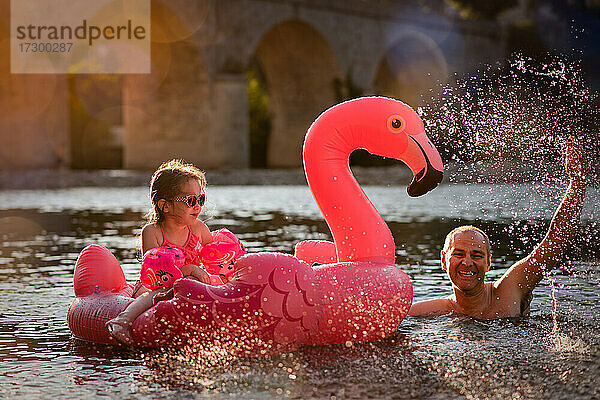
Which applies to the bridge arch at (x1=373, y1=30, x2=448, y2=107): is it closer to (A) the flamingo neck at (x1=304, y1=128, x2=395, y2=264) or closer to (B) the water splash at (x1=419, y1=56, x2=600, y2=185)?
(B) the water splash at (x1=419, y1=56, x2=600, y2=185)

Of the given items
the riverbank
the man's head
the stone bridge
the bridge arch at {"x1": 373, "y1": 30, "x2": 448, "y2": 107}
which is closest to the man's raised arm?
the man's head

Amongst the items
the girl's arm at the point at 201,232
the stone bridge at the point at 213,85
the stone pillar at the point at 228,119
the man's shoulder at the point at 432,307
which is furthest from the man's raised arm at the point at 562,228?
the stone pillar at the point at 228,119

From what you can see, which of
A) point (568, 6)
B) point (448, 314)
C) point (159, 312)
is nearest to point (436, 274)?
point (448, 314)

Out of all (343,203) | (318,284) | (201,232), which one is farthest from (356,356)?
(201,232)

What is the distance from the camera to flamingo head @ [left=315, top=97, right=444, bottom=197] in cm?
482

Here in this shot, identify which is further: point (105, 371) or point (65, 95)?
point (65, 95)

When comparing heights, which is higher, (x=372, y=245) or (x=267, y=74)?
(x=267, y=74)

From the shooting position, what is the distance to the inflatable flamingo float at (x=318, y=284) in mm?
4270

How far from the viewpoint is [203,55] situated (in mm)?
29328

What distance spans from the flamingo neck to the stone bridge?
2385 centimetres

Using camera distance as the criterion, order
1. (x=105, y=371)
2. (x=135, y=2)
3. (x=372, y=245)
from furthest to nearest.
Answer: (x=135, y=2) → (x=372, y=245) → (x=105, y=371)

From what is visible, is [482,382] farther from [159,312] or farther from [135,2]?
[135,2]

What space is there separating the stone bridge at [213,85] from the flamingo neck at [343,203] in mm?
23852

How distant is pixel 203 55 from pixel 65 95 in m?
4.44
